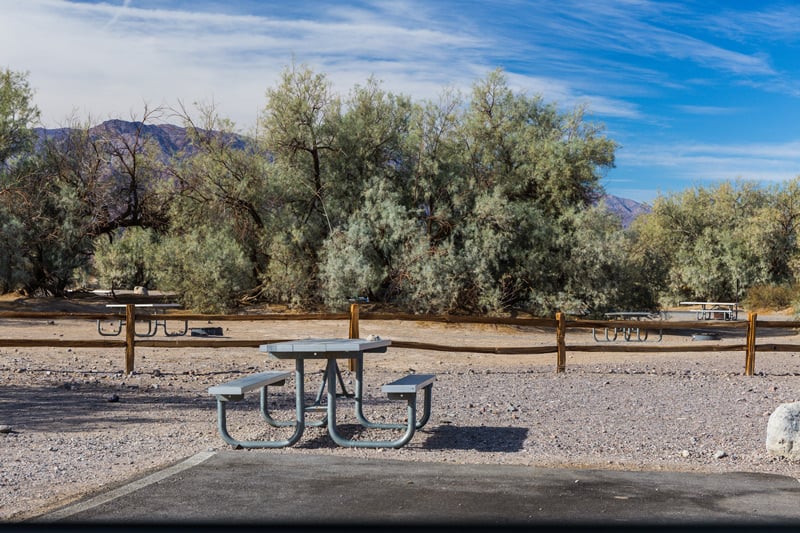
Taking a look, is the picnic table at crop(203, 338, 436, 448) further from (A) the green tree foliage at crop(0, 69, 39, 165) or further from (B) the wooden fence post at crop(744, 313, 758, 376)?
(A) the green tree foliage at crop(0, 69, 39, 165)

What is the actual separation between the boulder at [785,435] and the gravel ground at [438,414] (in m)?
0.12

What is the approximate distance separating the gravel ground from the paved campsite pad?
432mm

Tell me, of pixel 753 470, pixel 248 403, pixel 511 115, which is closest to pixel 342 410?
pixel 248 403

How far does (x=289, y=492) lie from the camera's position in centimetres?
517

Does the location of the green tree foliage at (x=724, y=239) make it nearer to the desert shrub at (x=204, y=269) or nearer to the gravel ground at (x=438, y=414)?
the desert shrub at (x=204, y=269)

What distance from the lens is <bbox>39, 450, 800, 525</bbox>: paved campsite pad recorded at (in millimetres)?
4582

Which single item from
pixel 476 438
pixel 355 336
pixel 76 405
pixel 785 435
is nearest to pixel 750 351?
pixel 355 336

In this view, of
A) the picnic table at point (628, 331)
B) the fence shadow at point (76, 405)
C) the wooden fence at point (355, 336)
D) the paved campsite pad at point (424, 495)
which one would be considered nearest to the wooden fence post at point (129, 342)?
the wooden fence at point (355, 336)

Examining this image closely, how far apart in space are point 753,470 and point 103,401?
723 cm

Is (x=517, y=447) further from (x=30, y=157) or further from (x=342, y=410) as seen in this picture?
Answer: (x=30, y=157)

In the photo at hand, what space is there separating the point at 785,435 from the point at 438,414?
353 centimetres

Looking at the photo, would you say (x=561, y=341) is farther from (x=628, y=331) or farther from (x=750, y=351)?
(x=628, y=331)

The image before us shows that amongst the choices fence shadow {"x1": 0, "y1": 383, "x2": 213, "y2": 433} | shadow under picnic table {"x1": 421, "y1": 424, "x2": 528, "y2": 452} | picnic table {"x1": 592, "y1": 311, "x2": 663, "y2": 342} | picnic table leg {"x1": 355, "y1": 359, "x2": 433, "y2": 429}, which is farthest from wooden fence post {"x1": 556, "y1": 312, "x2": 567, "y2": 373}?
fence shadow {"x1": 0, "y1": 383, "x2": 213, "y2": 433}

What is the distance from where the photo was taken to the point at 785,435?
664 centimetres
